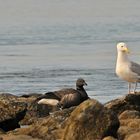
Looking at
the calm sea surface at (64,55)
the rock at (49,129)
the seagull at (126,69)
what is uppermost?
the seagull at (126,69)

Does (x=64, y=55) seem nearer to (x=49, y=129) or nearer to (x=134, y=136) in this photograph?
(x=49, y=129)

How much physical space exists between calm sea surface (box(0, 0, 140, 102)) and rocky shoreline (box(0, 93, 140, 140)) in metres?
6.01

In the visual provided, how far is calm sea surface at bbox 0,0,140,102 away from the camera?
25.1 metres

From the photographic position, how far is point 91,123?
1224cm

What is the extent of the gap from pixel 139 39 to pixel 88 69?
1126 cm

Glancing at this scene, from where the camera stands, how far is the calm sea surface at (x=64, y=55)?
25.1 meters

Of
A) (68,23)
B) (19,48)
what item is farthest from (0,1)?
(19,48)

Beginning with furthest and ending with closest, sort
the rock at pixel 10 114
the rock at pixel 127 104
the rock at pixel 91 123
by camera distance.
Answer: the rock at pixel 127 104, the rock at pixel 10 114, the rock at pixel 91 123

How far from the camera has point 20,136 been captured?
12.9 meters

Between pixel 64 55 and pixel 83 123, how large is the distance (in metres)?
21.3

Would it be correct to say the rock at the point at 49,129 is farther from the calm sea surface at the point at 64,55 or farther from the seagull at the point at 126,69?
the calm sea surface at the point at 64,55

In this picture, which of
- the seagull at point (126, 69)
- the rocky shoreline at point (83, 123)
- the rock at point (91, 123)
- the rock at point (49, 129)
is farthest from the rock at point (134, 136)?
the seagull at point (126, 69)

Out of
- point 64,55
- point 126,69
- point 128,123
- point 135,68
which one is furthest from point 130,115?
point 64,55

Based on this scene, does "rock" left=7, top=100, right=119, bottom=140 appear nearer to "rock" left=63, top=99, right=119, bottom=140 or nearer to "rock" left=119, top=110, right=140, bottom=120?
"rock" left=63, top=99, right=119, bottom=140
